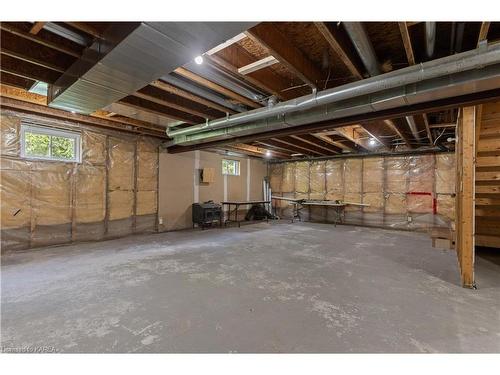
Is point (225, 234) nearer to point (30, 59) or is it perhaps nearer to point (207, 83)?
point (207, 83)

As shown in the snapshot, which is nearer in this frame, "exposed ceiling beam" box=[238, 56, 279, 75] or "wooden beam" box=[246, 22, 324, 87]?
"wooden beam" box=[246, 22, 324, 87]

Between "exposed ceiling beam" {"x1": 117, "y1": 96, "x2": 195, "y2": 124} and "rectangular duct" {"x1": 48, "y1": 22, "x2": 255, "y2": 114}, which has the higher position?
"exposed ceiling beam" {"x1": 117, "y1": 96, "x2": 195, "y2": 124}

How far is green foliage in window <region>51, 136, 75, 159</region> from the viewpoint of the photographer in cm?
425

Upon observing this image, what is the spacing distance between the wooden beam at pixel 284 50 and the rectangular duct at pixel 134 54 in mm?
367

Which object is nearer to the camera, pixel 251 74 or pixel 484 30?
pixel 484 30

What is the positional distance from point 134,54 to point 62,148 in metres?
3.76

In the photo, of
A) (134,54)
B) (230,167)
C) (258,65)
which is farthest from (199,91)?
(230,167)

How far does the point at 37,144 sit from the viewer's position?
4062 mm

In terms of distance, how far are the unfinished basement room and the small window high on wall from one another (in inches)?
1.0

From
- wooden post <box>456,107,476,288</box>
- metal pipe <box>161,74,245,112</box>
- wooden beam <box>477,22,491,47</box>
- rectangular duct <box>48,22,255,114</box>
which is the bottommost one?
wooden post <box>456,107,476,288</box>

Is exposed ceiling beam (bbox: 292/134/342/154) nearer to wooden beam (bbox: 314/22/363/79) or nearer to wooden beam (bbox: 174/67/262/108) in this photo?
wooden beam (bbox: 174/67/262/108)

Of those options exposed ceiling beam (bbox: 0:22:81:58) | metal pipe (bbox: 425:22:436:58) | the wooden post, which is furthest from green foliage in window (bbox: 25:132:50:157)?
the wooden post

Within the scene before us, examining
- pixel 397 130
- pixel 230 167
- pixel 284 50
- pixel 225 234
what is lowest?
pixel 225 234
